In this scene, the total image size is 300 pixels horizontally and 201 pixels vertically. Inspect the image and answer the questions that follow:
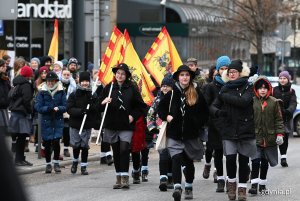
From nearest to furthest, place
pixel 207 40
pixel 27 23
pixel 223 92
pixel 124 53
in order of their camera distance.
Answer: pixel 223 92 < pixel 124 53 < pixel 27 23 < pixel 207 40

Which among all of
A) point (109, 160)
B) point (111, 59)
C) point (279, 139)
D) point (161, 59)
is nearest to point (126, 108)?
point (279, 139)

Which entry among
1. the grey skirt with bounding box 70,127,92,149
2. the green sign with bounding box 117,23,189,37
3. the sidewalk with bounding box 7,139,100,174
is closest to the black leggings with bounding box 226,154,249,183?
the sidewalk with bounding box 7,139,100,174

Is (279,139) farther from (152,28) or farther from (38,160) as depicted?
(152,28)

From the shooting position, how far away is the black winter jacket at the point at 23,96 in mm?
13016

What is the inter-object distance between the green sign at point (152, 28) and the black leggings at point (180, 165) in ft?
131

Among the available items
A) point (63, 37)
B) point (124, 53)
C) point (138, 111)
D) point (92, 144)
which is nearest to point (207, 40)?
point (63, 37)

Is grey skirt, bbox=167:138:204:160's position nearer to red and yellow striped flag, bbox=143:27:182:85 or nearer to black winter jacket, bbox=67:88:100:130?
black winter jacket, bbox=67:88:100:130

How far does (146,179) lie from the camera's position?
38.7ft

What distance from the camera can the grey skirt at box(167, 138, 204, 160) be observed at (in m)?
9.25

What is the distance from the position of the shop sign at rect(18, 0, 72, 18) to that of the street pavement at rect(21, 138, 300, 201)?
23.2 meters

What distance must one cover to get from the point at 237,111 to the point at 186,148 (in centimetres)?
73

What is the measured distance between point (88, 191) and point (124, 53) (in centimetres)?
375

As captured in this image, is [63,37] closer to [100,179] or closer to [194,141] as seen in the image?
[100,179]

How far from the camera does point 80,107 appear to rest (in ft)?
40.1
